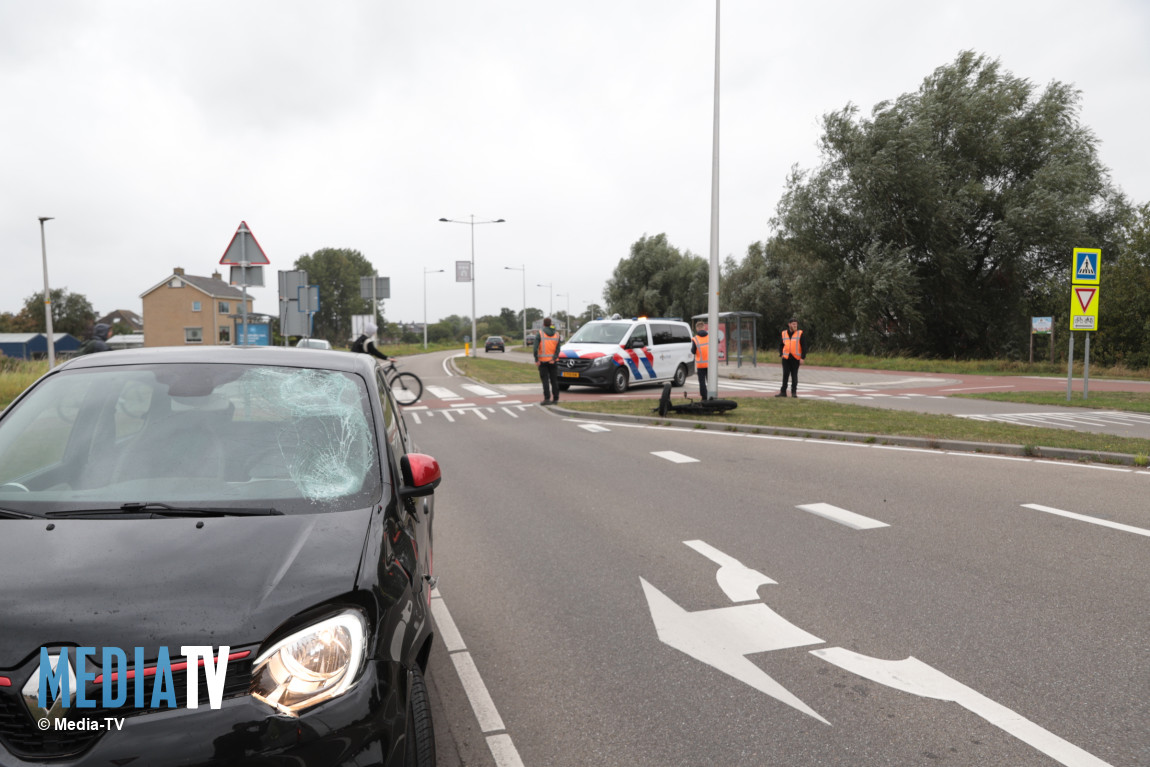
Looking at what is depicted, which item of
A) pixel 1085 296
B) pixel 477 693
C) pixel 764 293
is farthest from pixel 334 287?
pixel 477 693

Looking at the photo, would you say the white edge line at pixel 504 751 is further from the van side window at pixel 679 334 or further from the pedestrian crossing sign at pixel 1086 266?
the van side window at pixel 679 334

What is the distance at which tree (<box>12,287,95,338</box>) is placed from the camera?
309ft

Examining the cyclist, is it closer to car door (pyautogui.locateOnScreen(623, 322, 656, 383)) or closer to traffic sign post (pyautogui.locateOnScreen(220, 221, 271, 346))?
traffic sign post (pyautogui.locateOnScreen(220, 221, 271, 346))

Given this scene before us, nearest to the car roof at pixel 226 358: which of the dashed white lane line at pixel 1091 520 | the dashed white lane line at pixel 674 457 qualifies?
the dashed white lane line at pixel 1091 520

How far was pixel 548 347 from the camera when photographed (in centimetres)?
1711

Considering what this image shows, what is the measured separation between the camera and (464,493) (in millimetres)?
8070

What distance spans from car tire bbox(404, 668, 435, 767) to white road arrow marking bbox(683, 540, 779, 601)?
2.69 metres

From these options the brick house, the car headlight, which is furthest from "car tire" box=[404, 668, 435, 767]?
the brick house

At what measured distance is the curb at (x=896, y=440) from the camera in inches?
384

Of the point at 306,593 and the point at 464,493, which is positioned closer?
the point at 306,593

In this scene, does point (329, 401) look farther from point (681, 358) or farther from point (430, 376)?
point (430, 376)

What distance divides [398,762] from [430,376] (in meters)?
28.5

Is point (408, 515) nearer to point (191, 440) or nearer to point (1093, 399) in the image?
point (191, 440)

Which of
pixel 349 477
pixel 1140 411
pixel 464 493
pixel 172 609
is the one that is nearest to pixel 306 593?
pixel 172 609
